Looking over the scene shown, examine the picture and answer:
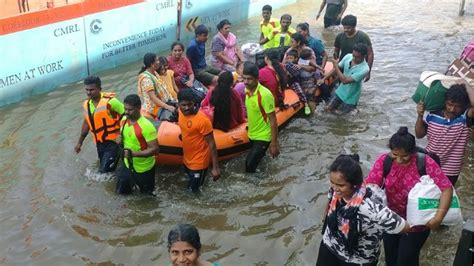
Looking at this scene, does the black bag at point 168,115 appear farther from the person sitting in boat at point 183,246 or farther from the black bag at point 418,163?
the person sitting in boat at point 183,246

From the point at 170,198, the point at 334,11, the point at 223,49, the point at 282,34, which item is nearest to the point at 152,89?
the point at 170,198

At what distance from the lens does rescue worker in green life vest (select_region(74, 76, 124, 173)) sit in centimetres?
599

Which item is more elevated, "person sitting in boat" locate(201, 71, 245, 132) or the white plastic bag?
the white plastic bag

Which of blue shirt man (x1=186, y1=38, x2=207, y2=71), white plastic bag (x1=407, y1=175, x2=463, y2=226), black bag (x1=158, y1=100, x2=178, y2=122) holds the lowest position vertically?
black bag (x1=158, y1=100, x2=178, y2=122)

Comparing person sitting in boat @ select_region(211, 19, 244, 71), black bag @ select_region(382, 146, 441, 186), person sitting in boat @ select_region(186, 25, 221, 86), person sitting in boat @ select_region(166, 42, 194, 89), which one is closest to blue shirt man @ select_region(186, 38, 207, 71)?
person sitting in boat @ select_region(186, 25, 221, 86)

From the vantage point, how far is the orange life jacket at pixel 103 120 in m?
6.03

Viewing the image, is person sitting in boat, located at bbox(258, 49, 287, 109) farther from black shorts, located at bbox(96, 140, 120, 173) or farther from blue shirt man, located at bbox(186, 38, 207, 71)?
black shorts, located at bbox(96, 140, 120, 173)

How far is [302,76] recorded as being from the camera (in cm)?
836

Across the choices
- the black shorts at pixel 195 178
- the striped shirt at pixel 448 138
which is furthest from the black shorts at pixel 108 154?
the striped shirt at pixel 448 138

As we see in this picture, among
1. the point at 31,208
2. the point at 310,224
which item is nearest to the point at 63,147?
the point at 31,208

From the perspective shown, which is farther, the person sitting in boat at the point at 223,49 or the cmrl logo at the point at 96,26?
the cmrl logo at the point at 96,26

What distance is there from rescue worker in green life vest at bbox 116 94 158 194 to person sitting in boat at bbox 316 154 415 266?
2.61m

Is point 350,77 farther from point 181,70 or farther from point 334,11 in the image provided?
point 334,11

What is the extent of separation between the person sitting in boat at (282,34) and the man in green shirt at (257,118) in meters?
3.67
